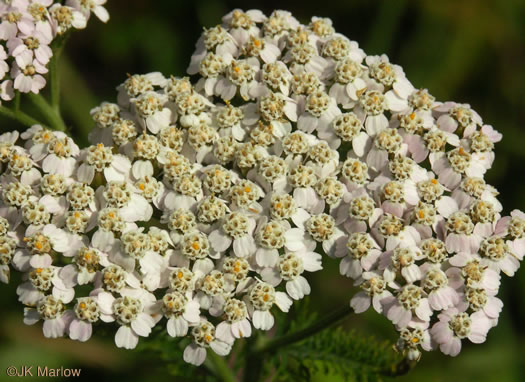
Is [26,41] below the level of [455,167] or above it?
above

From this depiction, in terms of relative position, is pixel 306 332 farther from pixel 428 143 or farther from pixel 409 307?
pixel 428 143

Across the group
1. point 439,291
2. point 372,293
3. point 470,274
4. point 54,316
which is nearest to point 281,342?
point 372,293

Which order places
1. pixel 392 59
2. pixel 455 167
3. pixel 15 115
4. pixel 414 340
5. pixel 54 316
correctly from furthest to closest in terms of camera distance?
pixel 392 59
pixel 15 115
pixel 455 167
pixel 54 316
pixel 414 340

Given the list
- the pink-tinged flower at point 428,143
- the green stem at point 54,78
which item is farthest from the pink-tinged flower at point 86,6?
the pink-tinged flower at point 428,143

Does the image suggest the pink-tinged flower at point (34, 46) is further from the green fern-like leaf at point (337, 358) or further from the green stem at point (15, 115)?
the green fern-like leaf at point (337, 358)

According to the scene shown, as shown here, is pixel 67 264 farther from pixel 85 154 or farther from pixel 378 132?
pixel 378 132

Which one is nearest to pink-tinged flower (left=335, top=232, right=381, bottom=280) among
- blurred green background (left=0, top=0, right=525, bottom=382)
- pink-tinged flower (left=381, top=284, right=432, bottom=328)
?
pink-tinged flower (left=381, top=284, right=432, bottom=328)
